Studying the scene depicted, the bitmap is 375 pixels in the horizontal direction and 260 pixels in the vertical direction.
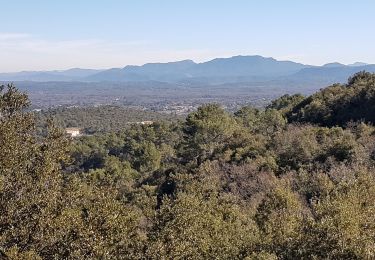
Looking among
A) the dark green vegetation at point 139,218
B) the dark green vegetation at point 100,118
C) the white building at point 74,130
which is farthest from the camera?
the dark green vegetation at point 100,118

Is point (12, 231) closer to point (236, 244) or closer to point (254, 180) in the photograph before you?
point (236, 244)

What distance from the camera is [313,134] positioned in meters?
40.9

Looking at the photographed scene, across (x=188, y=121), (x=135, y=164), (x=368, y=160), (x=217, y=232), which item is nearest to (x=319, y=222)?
(x=217, y=232)

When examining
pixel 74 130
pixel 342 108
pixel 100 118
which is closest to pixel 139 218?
pixel 342 108

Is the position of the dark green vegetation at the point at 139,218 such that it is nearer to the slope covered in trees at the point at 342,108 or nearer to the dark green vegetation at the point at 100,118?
the slope covered in trees at the point at 342,108

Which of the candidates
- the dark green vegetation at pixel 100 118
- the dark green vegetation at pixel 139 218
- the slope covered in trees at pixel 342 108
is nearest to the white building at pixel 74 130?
the dark green vegetation at pixel 100 118

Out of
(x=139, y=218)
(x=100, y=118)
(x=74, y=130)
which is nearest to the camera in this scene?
(x=139, y=218)

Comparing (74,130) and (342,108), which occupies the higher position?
(342,108)

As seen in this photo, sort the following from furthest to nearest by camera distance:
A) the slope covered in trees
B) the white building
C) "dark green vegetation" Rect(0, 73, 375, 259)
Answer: the white building, the slope covered in trees, "dark green vegetation" Rect(0, 73, 375, 259)

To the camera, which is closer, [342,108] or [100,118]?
[342,108]

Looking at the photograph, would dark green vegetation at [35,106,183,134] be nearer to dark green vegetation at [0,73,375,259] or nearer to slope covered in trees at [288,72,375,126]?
slope covered in trees at [288,72,375,126]

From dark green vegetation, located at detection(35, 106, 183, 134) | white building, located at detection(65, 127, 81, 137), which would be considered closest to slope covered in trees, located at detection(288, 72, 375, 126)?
white building, located at detection(65, 127, 81, 137)

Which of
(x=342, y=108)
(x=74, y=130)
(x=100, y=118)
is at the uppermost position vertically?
(x=342, y=108)

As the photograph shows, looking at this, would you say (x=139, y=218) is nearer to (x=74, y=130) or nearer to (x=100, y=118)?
(x=74, y=130)
